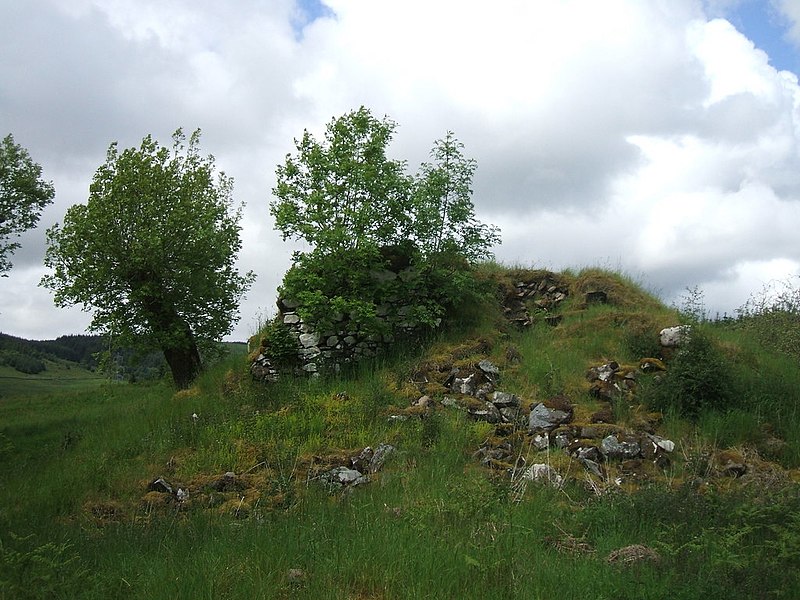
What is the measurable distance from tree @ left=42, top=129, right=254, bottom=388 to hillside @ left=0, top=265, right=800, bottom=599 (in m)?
2.84

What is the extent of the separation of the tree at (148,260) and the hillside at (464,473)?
112 inches

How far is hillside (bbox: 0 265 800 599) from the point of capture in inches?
212

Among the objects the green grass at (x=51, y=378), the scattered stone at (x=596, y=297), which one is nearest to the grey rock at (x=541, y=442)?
the scattered stone at (x=596, y=297)

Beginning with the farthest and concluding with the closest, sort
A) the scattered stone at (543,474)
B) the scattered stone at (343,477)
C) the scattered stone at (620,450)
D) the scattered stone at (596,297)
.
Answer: the scattered stone at (596,297) < the scattered stone at (620,450) < the scattered stone at (343,477) < the scattered stone at (543,474)

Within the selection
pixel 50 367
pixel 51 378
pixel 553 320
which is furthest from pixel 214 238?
pixel 50 367

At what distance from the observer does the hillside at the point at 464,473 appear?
17.7 ft

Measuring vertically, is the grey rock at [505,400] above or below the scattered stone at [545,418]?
above

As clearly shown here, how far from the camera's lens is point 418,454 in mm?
9562

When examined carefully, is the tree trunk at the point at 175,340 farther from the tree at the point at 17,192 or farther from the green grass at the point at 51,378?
the green grass at the point at 51,378

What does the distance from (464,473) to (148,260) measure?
1330 centimetres

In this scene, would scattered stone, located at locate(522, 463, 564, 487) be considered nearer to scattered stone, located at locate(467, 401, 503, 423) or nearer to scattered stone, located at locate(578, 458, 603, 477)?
scattered stone, located at locate(578, 458, 603, 477)

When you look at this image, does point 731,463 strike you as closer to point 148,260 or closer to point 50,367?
point 148,260

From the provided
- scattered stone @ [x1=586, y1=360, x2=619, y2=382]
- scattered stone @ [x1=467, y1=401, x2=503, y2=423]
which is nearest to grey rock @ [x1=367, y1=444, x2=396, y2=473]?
scattered stone @ [x1=467, y1=401, x2=503, y2=423]

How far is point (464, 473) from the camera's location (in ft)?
28.8
